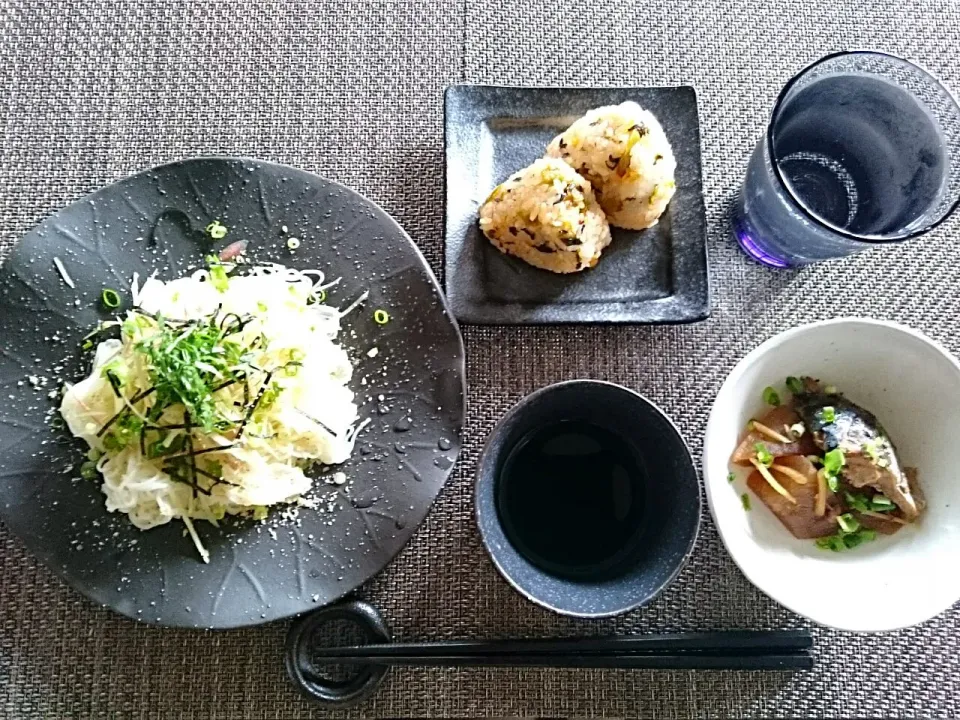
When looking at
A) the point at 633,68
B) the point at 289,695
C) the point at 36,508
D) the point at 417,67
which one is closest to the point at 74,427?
the point at 36,508

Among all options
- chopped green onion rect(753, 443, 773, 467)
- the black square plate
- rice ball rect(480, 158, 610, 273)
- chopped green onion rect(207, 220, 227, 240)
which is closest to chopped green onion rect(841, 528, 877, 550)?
chopped green onion rect(753, 443, 773, 467)

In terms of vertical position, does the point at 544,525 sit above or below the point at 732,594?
above

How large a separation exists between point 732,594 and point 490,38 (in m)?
1.03

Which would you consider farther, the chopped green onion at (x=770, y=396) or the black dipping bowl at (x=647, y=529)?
the chopped green onion at (x=770, y=396)

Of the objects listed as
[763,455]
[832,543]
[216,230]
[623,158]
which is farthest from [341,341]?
[832,543]

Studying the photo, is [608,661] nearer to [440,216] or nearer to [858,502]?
[858,502]

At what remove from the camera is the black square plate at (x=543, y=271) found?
4.26 ft

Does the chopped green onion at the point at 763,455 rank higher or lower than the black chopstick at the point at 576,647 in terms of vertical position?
higher

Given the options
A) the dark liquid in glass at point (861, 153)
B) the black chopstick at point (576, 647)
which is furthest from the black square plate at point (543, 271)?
the black chopstick at point (576, 647)

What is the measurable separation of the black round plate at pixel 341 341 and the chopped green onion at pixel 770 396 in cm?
44

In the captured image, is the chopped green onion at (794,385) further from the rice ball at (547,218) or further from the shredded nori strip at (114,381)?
the shredded nori strip at (114,381)

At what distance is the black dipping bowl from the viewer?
3.51 feet

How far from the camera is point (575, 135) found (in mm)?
1300

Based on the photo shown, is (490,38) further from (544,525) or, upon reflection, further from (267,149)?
(544,525)
